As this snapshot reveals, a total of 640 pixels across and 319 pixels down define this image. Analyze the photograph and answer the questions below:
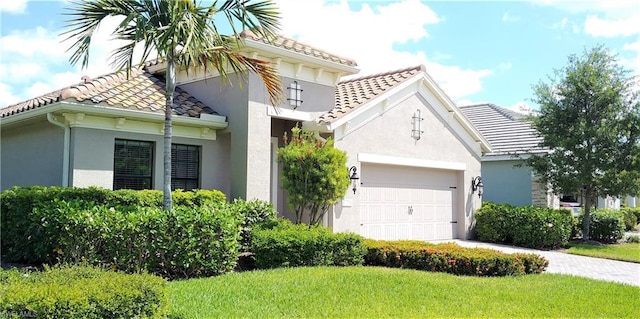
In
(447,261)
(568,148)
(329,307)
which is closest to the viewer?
(329,307)

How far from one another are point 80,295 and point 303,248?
17.9 ft

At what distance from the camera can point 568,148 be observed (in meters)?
18.4

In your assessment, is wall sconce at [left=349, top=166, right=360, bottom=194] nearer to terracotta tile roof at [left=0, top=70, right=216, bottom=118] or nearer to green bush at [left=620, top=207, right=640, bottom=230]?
terracotta tile roof at [left=0, top=70, right=216, bottom=118]

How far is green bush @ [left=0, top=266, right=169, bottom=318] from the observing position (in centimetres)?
532

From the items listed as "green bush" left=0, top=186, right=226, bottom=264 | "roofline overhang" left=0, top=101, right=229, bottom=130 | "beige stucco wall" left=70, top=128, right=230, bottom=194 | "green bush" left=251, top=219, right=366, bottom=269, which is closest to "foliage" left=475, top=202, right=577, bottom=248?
"green bush" left=251, top=219, right=366, bottom=269

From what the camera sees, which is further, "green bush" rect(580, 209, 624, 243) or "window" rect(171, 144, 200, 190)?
"green bush" rect(580, 209, 624, 243)

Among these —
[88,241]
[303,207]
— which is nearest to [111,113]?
[88,241]

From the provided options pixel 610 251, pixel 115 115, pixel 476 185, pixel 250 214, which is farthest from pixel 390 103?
pixel 610 251

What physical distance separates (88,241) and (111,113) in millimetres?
3628

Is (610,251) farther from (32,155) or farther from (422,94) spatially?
(32,155)

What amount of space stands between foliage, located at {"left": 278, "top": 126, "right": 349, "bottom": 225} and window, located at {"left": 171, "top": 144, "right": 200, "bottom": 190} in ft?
7.36

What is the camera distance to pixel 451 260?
10.8 m

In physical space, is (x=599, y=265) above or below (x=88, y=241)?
below

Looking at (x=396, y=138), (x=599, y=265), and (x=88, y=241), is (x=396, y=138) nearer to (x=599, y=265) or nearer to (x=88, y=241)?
(x=599, y=265)
